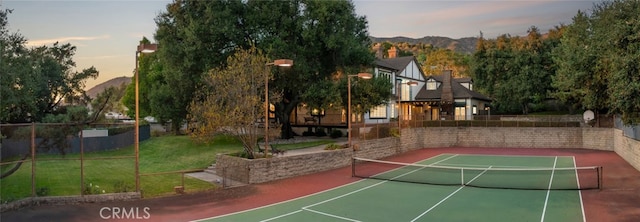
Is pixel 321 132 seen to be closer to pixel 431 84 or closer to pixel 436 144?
pixel 436 144

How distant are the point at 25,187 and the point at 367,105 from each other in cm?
2368

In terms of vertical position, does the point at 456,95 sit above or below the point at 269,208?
above

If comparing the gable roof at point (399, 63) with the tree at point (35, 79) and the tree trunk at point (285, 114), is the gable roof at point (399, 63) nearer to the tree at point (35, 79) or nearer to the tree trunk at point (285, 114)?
the tree trunk at point (285, 114)

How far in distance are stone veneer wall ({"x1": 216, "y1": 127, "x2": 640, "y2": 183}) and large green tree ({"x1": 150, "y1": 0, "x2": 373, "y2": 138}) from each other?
7609mm

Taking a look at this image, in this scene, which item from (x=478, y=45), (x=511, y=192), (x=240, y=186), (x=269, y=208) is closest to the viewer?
(x=269, y=208)

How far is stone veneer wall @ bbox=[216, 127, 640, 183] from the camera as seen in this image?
21.7 meters

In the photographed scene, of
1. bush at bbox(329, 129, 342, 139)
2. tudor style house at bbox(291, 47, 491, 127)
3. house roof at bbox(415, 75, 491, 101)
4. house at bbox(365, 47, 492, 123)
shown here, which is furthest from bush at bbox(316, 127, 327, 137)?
house roof at bbox(415, 75, 491, 101)

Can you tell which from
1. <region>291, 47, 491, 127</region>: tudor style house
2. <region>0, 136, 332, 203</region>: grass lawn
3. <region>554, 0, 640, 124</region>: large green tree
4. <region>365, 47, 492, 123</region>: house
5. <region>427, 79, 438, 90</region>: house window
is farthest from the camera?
<region>427, 79, 438, 90</region>: house window

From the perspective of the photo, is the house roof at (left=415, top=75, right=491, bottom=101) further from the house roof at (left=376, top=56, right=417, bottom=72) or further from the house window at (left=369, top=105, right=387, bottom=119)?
the house window at (left=369, top=105, right=387, bottom=119)

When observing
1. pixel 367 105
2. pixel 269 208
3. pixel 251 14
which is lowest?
pixel 269 208

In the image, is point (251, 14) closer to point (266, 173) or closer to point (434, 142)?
point (266, 173)

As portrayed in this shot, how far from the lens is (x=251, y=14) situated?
111ft

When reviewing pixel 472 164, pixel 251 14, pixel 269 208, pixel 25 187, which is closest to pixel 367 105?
pixel 472 164

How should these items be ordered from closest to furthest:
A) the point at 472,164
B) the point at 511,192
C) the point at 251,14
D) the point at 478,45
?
A: the point at 511,192, the point at 472,164, the point at 251,14, the point at 478,45
